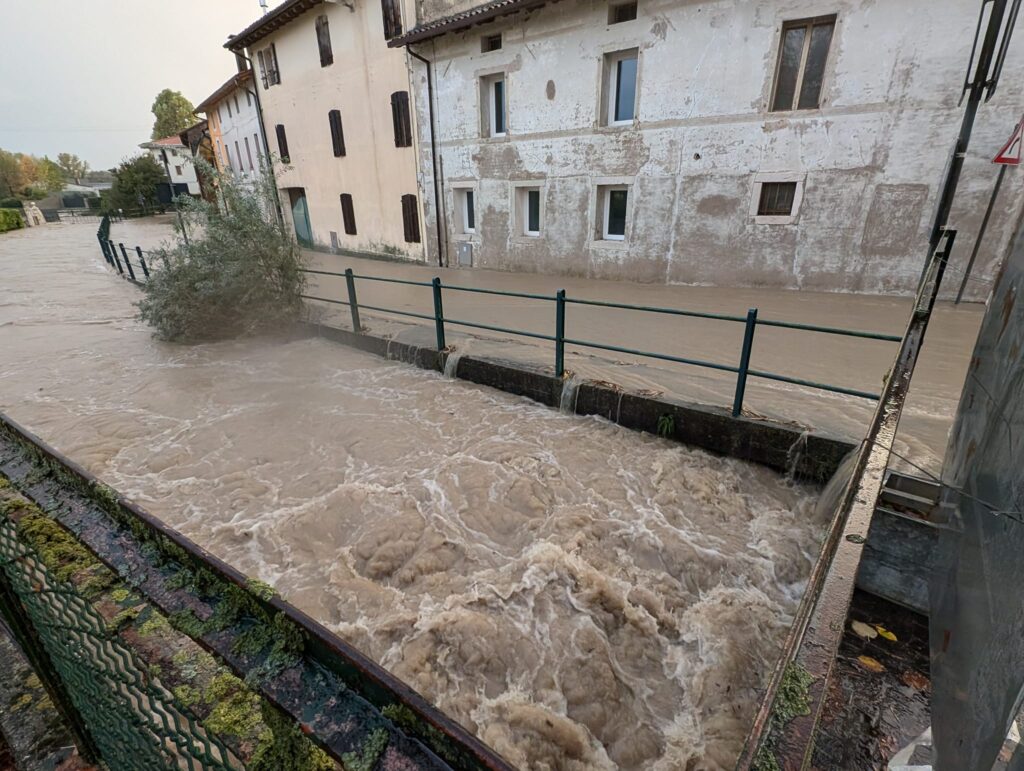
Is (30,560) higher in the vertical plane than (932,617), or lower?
higher

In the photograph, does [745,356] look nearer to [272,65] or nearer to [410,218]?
[410,218]

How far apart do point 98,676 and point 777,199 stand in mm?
10977

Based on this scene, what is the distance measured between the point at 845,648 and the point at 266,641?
2998 millimetres

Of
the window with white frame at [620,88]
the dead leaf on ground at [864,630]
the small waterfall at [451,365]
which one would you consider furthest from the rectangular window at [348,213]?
the dead leaf on ground at [864,630]

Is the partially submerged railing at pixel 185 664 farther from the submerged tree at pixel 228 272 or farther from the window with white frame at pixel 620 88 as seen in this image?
the window with white frame at pixel 620 88

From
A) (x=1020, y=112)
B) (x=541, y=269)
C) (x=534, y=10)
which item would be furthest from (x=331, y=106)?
(x=1020, y=112)

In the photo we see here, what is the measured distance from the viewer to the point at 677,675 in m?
2.77

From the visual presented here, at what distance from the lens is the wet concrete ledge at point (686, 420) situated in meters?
4.13

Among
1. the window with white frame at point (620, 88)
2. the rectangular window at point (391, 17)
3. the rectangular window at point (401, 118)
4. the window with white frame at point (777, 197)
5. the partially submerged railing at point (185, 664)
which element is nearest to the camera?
the partially submerged railing at point (185, 664)

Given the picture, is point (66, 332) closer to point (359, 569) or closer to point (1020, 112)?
point (359, 569)

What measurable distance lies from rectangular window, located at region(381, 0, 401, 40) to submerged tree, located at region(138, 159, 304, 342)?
26.6 feet

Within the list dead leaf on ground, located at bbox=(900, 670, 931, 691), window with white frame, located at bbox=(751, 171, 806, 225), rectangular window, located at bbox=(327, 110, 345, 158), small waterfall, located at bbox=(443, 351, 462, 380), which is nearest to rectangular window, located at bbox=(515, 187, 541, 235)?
window with white frame, located at bbox=(751, 171, 806, 225)

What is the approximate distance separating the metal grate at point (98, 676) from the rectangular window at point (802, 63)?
11158 mm

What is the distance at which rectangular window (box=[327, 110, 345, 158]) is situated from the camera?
16469mm
